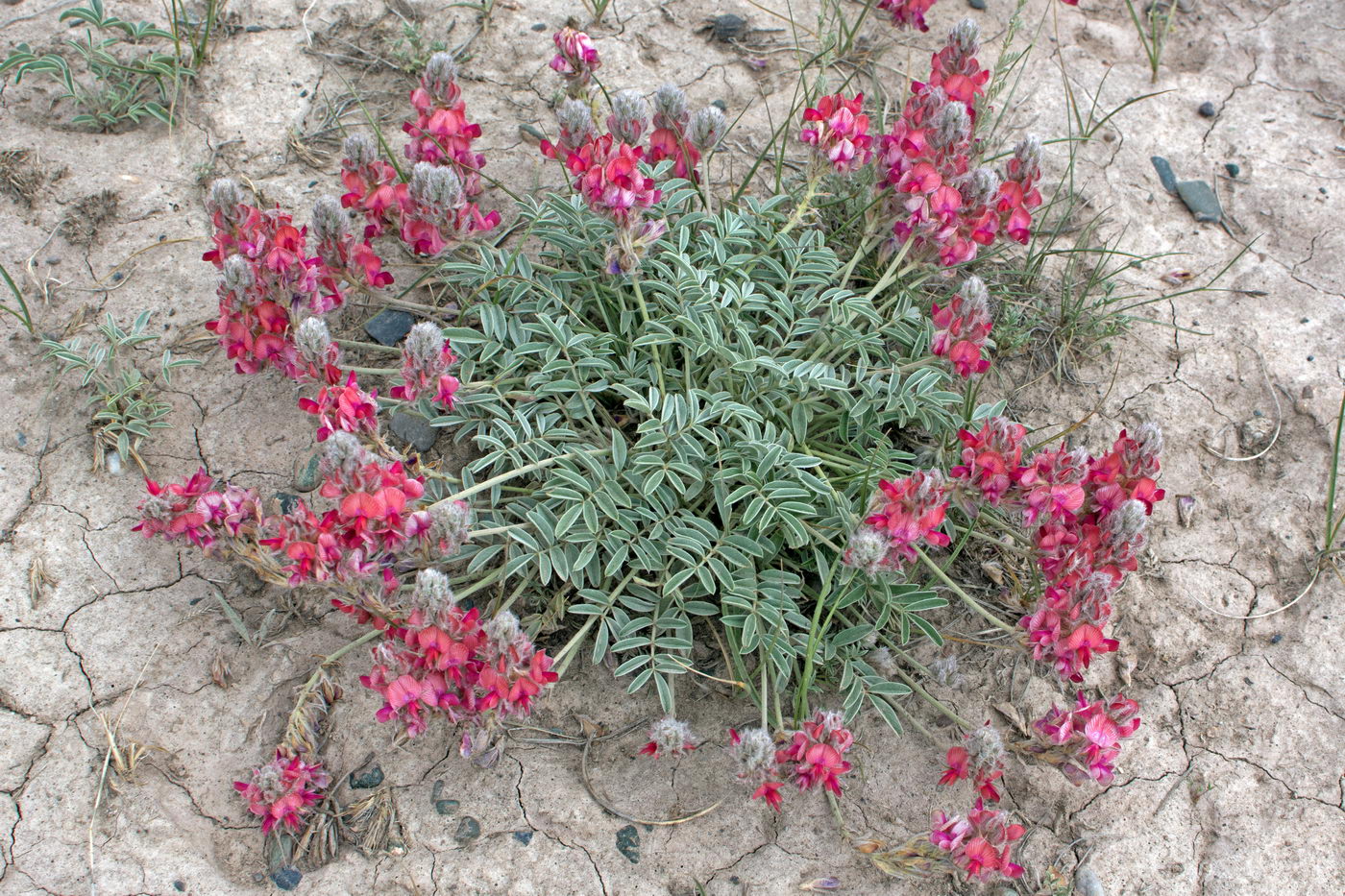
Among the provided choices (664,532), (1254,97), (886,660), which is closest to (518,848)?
(664,532)

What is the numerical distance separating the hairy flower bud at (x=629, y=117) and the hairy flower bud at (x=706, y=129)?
9.4 inches

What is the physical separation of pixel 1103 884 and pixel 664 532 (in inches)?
57.7

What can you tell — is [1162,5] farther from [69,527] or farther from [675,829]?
[69,527]

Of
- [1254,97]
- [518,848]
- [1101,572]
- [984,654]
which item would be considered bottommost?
[518,848]

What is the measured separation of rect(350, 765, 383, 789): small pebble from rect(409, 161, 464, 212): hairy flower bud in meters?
1.54

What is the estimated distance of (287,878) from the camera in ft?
8.23

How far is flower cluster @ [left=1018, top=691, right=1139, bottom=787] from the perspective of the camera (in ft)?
8.04

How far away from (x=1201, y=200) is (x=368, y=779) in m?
3.81

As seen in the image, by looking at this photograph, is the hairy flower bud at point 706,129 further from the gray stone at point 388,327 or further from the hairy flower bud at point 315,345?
the hairy flower bud at point 315,345

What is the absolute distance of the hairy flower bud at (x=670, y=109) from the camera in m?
3.12

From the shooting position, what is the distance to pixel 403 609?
2562mm

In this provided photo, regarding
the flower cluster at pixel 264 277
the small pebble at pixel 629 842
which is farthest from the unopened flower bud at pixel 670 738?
the flower cluster at pixel 264 277

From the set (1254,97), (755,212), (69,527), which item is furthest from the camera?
(1254,97)

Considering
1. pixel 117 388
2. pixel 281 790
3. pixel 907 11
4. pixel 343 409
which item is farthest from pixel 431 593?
pixel 907 11
